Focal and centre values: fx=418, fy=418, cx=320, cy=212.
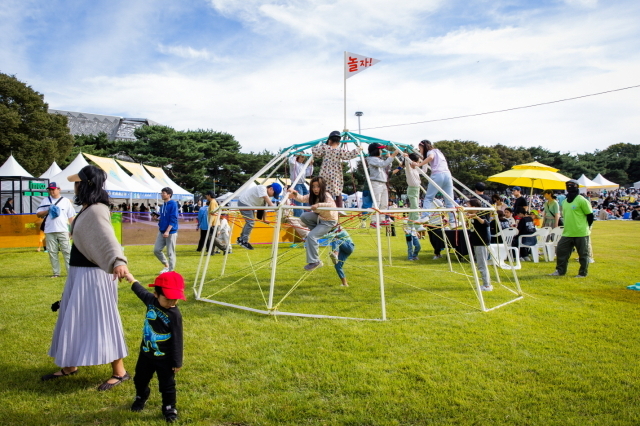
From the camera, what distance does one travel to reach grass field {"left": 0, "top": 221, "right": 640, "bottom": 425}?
3064mm

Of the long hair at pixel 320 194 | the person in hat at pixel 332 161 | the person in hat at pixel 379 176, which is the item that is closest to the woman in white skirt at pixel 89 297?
the long hair at pixel 320 194

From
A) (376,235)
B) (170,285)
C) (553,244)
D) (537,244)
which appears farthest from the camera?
(553,244)

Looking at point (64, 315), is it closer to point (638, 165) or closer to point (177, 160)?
point (177, 160)

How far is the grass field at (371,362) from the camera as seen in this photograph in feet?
10.1

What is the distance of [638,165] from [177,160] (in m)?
68.3

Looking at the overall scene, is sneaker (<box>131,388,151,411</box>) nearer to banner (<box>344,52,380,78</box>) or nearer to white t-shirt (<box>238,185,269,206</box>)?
white t-shirt (<box>238,185,269,206</box>)

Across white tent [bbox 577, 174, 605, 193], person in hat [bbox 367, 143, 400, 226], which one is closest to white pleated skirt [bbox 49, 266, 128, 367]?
person in hat [bbox 367, 143, 400, 226]

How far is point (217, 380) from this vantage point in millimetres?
3650

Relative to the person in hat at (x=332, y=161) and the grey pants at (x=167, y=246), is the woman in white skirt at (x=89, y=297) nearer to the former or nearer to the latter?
the person in hat at (x=332, y=161)

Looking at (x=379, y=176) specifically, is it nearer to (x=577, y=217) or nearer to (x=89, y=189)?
(x=577, y=217)

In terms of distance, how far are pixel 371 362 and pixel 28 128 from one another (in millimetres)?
33729

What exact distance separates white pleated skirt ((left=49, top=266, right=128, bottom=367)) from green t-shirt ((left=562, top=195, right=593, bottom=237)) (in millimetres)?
8163

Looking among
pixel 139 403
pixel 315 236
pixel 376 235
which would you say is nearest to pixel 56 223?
pixel 315 236

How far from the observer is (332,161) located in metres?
7.07
